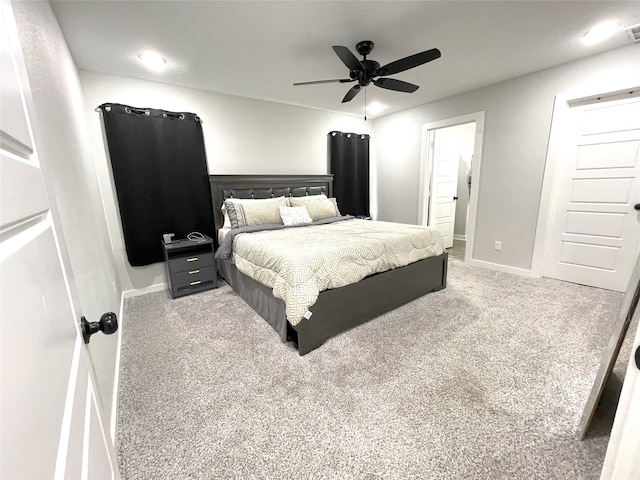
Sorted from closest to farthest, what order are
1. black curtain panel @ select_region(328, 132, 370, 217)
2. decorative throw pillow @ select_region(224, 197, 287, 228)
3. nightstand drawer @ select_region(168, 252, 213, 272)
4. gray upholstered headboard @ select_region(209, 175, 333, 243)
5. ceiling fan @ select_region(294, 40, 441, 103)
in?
ceiling fan @ select_region(294, 40, 441, 103) < nightstand drawer @ select_region(168, 252, 213, 272) < decorative throw pillow @ select_region(224, 197, 287, 228) < gray upholstered headboard @ select_region(209, 175, 333, 243) < black curtain panel @ select_region(328, 132, 370, 217)

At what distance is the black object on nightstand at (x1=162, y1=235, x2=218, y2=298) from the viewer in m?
2.86

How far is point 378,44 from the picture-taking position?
2344 millimetres

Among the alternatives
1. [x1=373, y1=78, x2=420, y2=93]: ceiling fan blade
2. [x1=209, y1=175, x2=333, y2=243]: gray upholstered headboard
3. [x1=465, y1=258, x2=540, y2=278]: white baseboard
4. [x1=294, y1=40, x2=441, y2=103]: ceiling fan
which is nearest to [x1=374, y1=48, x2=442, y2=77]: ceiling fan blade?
[x1=294, y1=40, x2=441, y2=103]: ceiling fan

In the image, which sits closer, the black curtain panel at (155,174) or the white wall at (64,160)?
the white wall at (64,160)

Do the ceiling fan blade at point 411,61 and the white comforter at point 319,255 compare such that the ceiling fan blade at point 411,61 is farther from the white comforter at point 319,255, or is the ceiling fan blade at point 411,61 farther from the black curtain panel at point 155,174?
the black curtain panel at point 155,174

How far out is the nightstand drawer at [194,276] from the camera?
2888 mm

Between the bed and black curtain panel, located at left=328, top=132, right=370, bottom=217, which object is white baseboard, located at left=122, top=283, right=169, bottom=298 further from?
black curtain panel, located at left=328, top=132, right=370, bottom=217

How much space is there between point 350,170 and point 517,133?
2364 mm

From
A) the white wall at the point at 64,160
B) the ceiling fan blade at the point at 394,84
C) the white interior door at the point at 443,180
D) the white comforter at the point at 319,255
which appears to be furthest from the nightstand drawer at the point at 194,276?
the white interior door at the point at 443,180

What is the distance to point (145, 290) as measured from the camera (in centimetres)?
313

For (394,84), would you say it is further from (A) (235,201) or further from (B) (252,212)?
(A) (235,201)

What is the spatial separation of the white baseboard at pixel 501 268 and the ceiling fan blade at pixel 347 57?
3.04 meters

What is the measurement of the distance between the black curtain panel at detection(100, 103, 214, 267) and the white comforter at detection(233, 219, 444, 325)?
0.95 metres

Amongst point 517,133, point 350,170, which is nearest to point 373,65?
point 517,133
